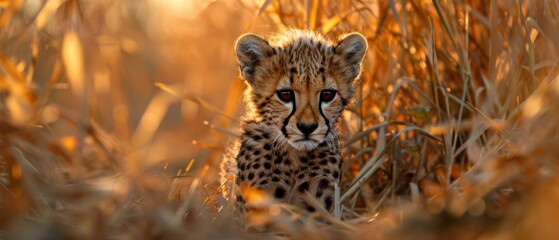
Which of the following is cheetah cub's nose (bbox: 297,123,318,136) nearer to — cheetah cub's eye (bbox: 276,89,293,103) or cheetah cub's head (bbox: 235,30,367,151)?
cheetah cub's head (bbox: 235,30,367,151)

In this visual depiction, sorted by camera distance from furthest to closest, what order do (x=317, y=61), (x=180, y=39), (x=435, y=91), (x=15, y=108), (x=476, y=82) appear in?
(x=180, y=39)
(x=476, y=82)
(x=435, y=91)
(x=317, y=61)
(x=15, y=108)

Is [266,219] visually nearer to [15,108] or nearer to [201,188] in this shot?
[15,108]

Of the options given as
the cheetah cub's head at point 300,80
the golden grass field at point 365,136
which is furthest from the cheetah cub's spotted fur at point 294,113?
the golden grass field at point 365,136

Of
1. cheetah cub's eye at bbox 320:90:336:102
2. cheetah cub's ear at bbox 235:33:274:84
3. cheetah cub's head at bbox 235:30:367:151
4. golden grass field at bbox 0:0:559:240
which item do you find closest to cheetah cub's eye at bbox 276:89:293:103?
cheetah cub's head at bbox 235:30:367:151

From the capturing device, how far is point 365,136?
4.41 m

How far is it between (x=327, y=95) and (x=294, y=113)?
17cm

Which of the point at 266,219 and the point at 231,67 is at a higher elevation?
the point at 266,219

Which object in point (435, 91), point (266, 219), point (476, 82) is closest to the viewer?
point (266, 219)

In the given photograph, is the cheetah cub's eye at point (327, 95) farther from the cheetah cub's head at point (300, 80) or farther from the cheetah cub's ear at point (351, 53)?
the cheetah cub's ear at point (351, 53)

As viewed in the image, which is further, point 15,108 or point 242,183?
point 242,183

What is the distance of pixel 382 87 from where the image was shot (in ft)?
15.0

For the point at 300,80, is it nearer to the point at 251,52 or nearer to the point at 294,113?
the point at 294,113

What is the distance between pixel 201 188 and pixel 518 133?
1383 mm

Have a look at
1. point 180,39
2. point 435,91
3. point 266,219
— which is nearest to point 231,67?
point 180,39
